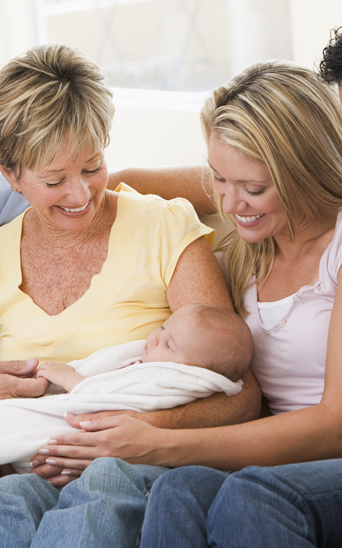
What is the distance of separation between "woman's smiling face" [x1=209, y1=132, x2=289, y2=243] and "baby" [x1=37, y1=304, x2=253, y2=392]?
9.5 inches

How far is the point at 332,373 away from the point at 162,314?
0.58 m

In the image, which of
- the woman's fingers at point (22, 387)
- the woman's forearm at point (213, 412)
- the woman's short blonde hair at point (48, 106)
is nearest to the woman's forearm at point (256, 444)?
the woman's forearm at point (213, 412)

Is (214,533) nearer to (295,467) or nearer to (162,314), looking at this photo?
(295,467)

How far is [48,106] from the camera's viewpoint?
175 centimetres

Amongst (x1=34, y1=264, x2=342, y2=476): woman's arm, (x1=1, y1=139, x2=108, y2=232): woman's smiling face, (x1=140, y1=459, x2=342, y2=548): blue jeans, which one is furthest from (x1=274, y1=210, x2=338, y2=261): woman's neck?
(x1=140, y1=459, x2=342, y2=548): blue jeans

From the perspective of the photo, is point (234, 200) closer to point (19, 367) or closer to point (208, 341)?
point (208, 341)

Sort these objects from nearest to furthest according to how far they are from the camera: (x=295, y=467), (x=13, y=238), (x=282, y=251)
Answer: (x=295, y=467) < (x=282, y=251) < (x=13, y=238)

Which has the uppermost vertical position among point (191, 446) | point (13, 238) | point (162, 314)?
point (13, 238)

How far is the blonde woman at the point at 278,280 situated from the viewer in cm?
154

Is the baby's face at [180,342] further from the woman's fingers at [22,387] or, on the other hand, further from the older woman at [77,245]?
the woman's fingers at [22,387]

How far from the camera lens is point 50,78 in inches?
70.8

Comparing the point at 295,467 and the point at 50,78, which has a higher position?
the point at 50,78

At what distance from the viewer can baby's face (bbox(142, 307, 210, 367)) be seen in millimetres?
1667

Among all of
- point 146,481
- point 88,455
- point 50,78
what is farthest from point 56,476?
point 50,78
